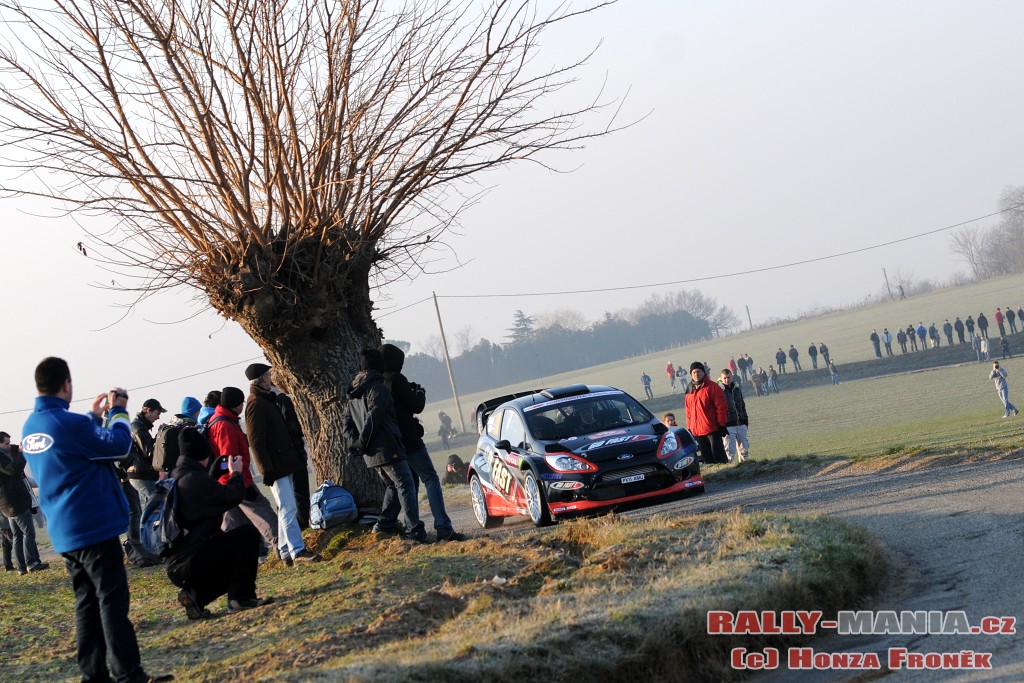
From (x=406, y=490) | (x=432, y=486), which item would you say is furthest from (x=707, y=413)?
(x=406, y=490)

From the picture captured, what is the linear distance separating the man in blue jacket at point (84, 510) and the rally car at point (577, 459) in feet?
21.3

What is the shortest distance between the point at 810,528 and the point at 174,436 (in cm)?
647

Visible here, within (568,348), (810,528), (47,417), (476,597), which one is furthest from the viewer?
(568,348)

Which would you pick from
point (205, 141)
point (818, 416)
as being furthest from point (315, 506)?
point (818, 416)

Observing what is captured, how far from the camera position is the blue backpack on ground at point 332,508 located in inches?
457

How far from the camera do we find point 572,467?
12.3 meters

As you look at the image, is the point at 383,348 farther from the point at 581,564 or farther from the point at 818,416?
the point at 818,416

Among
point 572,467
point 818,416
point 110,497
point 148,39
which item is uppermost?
point 148,39

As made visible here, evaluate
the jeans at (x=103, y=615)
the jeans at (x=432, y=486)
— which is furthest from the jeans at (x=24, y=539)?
the jeans at (x=103, y=615)

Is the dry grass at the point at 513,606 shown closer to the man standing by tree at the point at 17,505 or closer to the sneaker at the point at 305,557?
the sneaker at the point at 305,557

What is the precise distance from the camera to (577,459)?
12375mm

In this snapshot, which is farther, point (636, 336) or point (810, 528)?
point (636, 336)

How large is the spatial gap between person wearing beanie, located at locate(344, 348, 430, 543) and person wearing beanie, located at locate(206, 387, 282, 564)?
110cm

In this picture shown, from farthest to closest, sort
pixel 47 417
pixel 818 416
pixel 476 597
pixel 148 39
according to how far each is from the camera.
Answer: pixel 818 416
pixel 148 39
pixel 476 597
pixel 47 417
